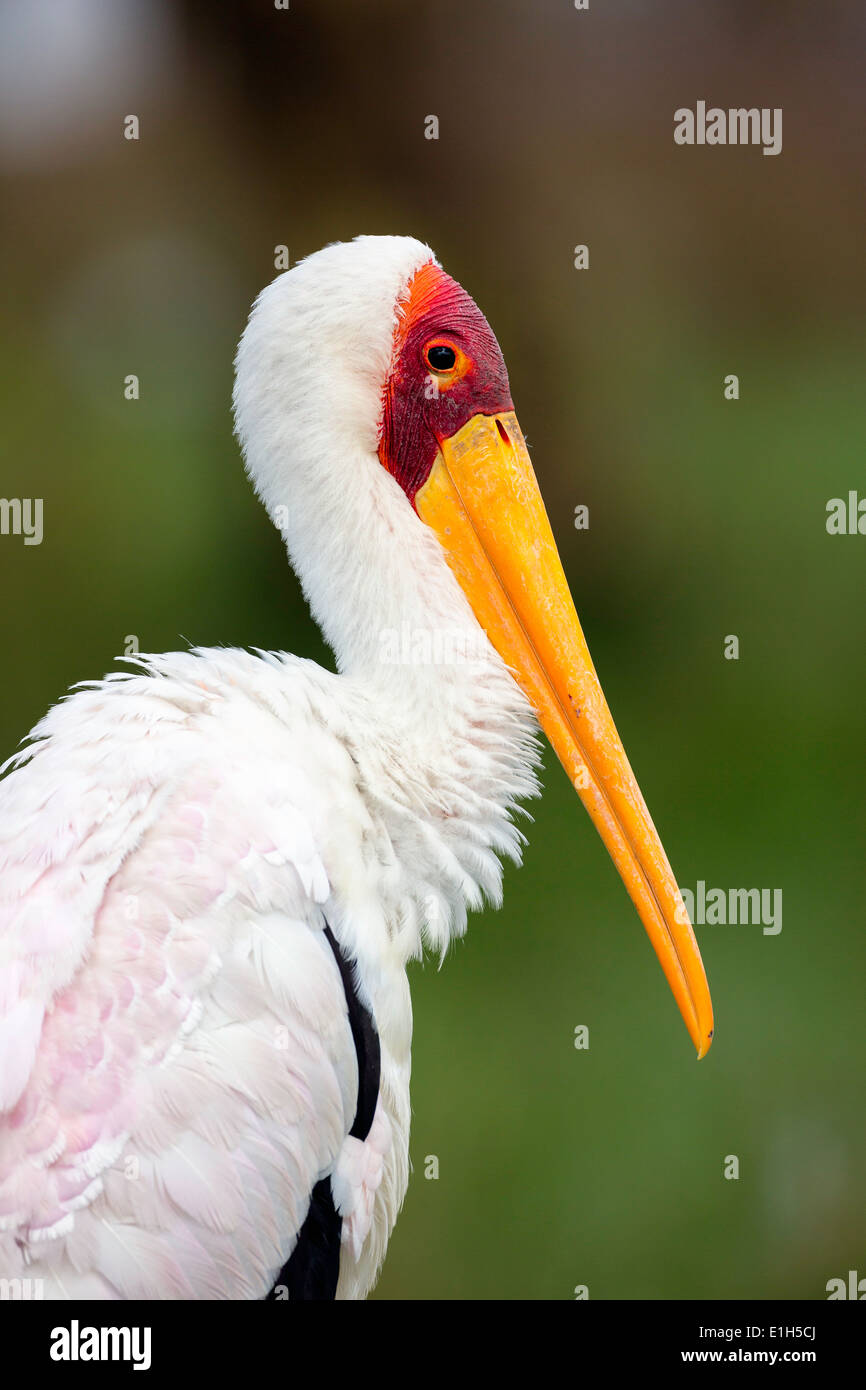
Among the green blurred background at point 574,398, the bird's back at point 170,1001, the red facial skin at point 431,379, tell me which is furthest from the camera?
the green blurred background at point 574,398

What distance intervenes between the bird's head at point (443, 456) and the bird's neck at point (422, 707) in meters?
0.05

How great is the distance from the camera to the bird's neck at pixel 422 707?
6.48 ft

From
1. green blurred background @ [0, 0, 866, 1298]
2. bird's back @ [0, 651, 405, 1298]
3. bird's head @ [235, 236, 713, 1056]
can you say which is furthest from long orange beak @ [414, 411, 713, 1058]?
green blurred background @ [0, 0, 866, 1298]

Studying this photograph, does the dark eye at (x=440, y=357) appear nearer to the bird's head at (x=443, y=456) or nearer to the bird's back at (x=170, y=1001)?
the bird's head at (x=443, y=456)

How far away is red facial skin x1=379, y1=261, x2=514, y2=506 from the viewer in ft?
6.81

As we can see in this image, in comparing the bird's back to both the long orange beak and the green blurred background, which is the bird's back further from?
the green blurred background

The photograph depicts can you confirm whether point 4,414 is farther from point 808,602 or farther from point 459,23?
point 808,602

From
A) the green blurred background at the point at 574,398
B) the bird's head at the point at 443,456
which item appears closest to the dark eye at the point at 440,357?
the bird's head at the point at 443,456

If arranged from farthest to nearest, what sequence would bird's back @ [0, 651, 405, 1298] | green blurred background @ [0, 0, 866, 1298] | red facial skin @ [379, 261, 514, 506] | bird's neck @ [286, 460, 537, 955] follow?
1. green blurred background @ [0, 0, 866, 1298]
2. red facial skin @ [379, 261, 514, 506]
3. bird's neck @ [286, 460, 537, 955]
4. bird's back @ [0, 651, 405, 1298]

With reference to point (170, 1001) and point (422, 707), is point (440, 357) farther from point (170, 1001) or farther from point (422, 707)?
point (170, 1001)

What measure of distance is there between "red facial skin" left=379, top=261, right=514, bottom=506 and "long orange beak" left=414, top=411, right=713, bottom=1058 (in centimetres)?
3

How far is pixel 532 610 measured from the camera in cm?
210

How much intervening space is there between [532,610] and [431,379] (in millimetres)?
382

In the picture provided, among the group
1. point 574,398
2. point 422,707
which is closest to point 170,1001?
point 422,707
